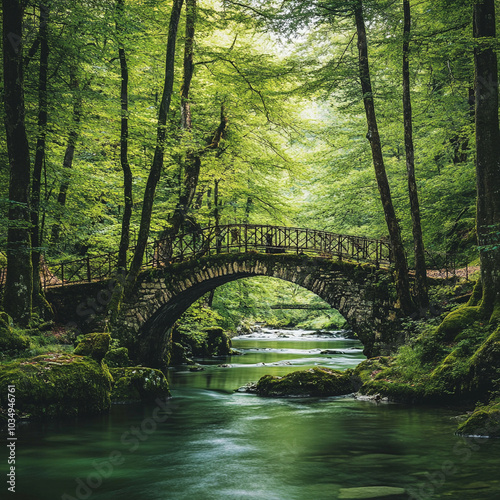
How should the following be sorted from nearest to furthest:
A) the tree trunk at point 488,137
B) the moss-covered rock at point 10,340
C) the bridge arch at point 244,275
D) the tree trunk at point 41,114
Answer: the tree trunk at point 488,137
the moss-covered rock at point 10,340
the tree trunk at point 41,114
the bridge arch at point 244,275

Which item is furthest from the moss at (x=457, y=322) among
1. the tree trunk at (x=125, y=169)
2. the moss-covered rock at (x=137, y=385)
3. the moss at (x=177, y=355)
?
the moss at (x=177, y=355)

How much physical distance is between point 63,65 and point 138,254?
517 cm

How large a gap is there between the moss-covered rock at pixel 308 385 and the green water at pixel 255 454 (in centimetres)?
124

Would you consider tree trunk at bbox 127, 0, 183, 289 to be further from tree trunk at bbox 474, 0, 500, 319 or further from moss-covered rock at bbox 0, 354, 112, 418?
tree trunk at bbox 474, 0, 500, 319

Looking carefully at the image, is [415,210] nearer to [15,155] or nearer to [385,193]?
[385,193]

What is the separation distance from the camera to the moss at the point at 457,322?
987 cm

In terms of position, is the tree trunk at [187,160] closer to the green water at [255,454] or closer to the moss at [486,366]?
the green water at [255,454]

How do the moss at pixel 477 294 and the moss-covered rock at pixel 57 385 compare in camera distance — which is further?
the moss at pixel 477 294

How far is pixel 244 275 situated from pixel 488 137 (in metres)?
8.31

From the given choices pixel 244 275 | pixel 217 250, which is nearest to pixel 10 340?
pixel 217 250

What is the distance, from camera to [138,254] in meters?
13.5

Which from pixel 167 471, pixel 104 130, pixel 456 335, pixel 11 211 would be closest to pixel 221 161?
pixel 104 130

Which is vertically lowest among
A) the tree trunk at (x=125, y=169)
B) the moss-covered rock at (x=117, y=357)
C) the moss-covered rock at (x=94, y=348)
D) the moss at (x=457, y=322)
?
the moss-covered rock at (x=117, y=357)

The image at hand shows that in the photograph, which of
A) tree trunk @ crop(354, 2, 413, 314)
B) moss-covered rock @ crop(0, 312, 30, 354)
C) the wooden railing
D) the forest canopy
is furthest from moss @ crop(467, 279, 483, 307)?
moss-covered rock @ crop(0, 312, 30, 354)
